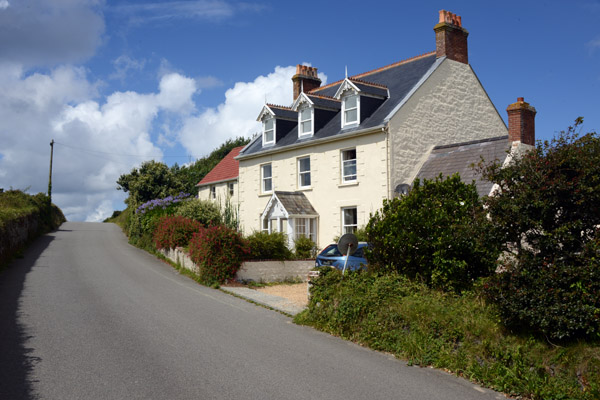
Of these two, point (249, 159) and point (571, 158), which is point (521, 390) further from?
point (249, 159)

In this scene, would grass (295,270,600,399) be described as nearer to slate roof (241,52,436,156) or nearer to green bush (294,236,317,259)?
green bush (294,236,317,259)

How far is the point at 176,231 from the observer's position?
2320 centimetres

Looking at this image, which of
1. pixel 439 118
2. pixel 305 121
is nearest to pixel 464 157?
pixel 439 118

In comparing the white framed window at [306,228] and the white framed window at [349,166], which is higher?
the white framed window at [349,166]

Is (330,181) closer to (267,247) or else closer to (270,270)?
(267,247)

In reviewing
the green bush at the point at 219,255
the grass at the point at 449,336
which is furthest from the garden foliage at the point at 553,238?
the green bush at the point at 219,255

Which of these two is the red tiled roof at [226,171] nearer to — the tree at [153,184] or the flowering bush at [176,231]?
the tree at [153,184]

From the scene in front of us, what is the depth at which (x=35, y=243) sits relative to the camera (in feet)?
93.6

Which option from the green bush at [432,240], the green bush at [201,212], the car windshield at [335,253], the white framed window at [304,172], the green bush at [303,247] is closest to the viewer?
the green bush at [432,240]

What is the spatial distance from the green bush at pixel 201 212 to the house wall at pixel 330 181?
6.06ft

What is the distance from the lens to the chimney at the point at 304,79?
30.8 m

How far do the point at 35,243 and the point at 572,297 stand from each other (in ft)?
93.2

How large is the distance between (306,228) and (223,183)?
12389mm

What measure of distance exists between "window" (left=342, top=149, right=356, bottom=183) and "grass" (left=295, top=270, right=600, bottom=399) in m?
11.6
